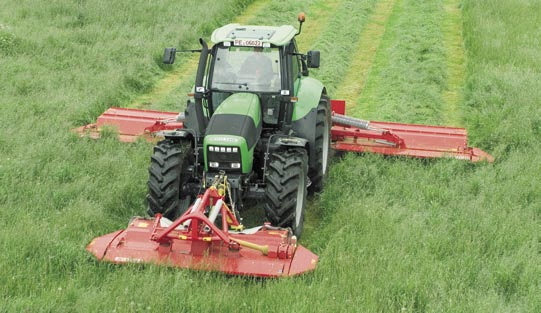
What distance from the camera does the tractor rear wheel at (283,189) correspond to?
7.39m

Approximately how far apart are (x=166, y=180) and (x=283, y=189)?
1198mm

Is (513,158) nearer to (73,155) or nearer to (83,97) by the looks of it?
(73,155)

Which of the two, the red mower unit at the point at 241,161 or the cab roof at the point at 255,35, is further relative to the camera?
the cab roof at the point at 255,35

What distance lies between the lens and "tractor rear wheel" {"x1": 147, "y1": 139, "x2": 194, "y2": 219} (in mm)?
7512

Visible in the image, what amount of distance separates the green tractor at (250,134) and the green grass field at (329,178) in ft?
2.22

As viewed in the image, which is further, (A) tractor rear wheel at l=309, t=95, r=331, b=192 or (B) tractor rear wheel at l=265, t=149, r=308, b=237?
(A) tractor rear wheel at l=309, t=95, r=331, b=192

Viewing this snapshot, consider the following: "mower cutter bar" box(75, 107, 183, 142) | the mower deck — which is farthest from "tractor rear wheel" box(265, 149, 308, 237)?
"mower cutter bar" box(75, 107, 183, 142)

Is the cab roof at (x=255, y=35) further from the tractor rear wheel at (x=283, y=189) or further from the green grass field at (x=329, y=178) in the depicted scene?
the green grass field at (x=329, y=178)

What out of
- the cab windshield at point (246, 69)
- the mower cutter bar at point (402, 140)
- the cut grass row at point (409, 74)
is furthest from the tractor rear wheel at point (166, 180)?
the cut grass row at point (409, 74)

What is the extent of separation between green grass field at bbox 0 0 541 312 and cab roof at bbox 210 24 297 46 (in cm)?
187

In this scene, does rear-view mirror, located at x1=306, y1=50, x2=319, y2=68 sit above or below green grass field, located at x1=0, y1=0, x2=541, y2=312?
above

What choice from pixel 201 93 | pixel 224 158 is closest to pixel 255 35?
pixel 201 93

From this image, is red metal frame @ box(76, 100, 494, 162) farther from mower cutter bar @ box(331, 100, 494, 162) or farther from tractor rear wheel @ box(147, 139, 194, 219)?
tractor rear wheel @ box(147, 139, 194, 219)

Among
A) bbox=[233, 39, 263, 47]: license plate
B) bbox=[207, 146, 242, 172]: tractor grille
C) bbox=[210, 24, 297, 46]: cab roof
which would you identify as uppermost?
bbox=[210, 24, 297, 46]: cab roof
